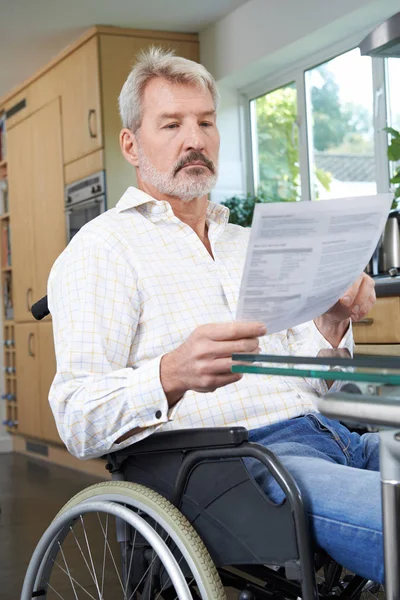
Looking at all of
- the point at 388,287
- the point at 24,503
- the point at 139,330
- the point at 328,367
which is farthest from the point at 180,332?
the point at 24,503

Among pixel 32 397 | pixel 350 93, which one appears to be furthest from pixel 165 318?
pixel 32 397

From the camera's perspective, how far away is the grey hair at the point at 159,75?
1.75 m

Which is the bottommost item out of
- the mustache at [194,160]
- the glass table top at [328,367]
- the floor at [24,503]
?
the floor at [24,503]

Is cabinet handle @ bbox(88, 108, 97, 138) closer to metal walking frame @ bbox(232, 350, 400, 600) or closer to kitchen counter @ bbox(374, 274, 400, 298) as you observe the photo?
kitchen counter @ bbox(374, 274, 400, 298)

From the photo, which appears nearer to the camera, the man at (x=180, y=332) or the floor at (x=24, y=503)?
the man at (x=180, y=332)

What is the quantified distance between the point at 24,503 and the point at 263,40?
270 centimetres

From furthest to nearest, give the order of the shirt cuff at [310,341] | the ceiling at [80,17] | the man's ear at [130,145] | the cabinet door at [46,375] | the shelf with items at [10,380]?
1. the shelf with items at [10,380]
2. the cabinet door at [46,375]
3. the ceiling at [80,17]
4. the man's ear at [130,145]
5. the shirt cuff at [310,341]

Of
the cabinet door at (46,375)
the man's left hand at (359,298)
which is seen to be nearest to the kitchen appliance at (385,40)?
the man's left hand at (359,298)

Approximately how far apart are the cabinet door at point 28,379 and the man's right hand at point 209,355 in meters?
5.02

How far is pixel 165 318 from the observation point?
60.1 inches

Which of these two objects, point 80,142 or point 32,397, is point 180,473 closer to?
point 80,142

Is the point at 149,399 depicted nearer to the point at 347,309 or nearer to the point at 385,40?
the point at 347,309

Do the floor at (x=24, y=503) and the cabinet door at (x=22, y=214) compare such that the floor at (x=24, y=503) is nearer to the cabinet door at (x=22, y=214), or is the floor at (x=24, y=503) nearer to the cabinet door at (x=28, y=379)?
the cabinet door at (x=28, y=379)

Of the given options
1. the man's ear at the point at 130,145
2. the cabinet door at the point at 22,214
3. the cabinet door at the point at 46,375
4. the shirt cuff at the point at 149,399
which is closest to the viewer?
the shirt cuff at the point at 149,399
